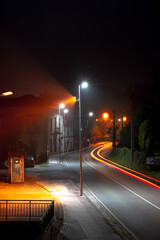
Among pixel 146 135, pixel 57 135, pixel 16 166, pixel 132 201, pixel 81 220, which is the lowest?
pixel 132 201

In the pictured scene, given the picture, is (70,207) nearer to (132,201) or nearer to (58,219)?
(58,219)

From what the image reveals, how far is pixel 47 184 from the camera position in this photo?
25281 mm

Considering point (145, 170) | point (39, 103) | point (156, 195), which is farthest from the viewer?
point (39, 103)

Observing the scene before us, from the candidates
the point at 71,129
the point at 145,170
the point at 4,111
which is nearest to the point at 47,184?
the point at 145,170

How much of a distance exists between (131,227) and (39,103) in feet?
139

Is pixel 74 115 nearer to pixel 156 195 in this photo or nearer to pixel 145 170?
pixel 145 170

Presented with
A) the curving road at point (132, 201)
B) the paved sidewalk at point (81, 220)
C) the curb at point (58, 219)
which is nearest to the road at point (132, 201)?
the curving road at point (132, 201)

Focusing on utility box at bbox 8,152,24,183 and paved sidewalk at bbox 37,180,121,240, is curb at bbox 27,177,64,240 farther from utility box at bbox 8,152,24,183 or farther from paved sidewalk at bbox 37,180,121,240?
utility box at bbox 8,152,24,183

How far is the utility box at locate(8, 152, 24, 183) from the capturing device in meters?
25.5

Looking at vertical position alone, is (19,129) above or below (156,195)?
above

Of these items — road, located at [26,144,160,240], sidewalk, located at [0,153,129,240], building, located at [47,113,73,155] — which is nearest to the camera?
sidewalk, located at [0,153,129,240]

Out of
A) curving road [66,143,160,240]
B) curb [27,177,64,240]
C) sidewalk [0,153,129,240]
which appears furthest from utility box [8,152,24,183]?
curb [27,177,64,240]

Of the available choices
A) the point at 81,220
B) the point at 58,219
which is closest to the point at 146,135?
the point at 81,220

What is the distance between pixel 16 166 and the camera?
2555 cm
